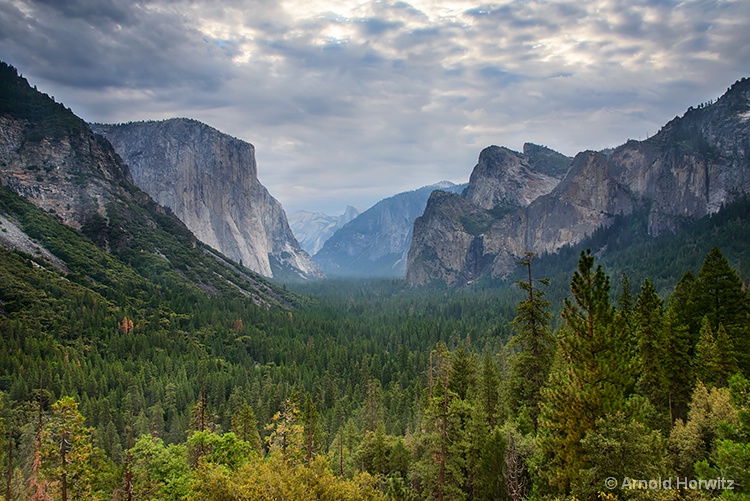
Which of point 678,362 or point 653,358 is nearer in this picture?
point 678,362

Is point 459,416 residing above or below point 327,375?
above

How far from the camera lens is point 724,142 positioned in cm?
19175

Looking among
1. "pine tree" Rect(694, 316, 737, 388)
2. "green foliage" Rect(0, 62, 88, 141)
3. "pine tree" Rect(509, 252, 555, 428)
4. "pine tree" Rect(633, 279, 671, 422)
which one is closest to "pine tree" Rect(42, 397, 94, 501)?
"pine tree" Rect(509, 252, 555, 428)

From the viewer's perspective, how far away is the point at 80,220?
17100 cm

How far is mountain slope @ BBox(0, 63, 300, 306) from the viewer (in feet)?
468

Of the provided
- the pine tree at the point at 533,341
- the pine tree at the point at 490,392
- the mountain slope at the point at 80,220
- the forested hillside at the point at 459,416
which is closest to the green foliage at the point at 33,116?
the mountain slope at the point at 80,220

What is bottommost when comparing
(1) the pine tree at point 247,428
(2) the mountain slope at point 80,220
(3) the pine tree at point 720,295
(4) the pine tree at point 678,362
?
(1) the pine tree at point 247,428

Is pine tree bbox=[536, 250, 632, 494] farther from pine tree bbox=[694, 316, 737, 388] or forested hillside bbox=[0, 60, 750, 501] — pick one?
pine tree bbox=[694, 316, 737, 388]

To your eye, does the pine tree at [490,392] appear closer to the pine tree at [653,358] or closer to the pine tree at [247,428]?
the pine tree at [653,358]

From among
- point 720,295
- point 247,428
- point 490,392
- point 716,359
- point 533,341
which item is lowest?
point 247,428

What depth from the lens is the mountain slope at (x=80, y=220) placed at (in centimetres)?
14250

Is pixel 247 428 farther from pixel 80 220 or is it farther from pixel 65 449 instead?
pixel 80 220

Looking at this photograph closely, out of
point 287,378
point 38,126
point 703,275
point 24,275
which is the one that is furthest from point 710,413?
point 38,126

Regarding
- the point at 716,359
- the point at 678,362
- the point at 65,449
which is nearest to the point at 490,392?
the point at 678,362
